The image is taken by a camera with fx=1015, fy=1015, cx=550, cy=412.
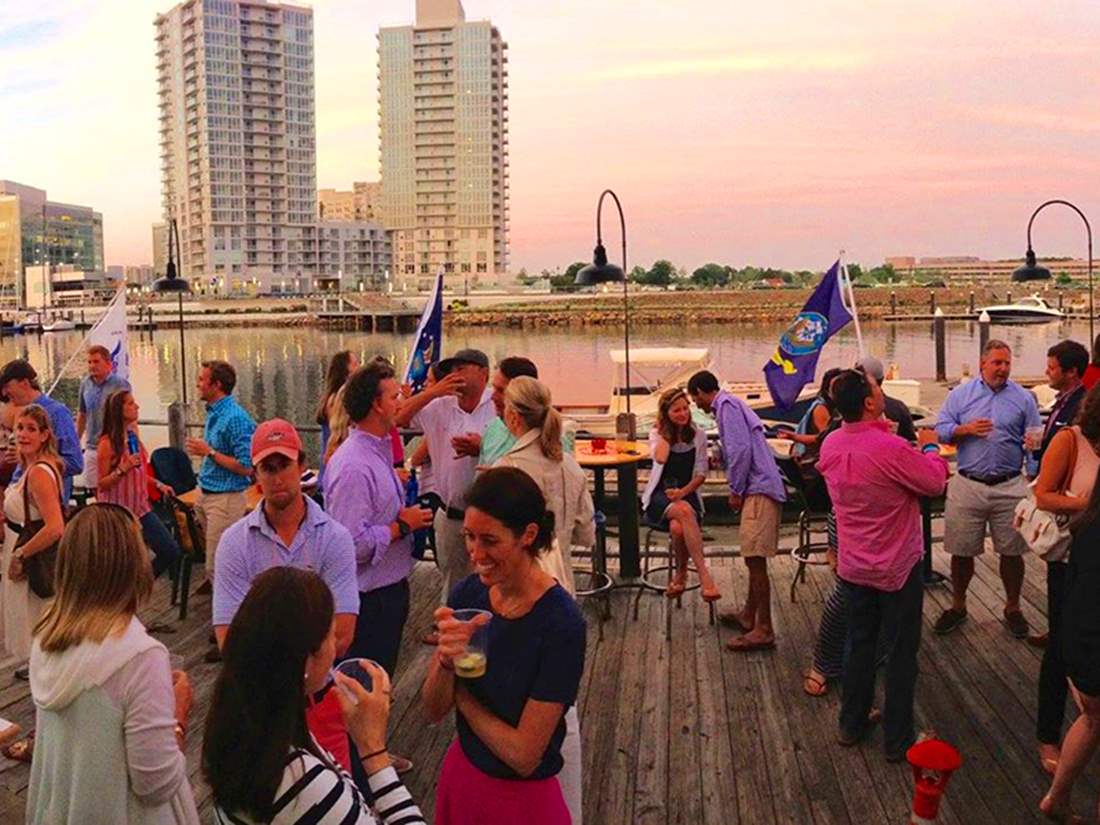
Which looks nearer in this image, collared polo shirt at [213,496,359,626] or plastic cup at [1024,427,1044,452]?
collared polo shirt at [213,496,359,626]

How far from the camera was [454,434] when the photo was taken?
4723mm

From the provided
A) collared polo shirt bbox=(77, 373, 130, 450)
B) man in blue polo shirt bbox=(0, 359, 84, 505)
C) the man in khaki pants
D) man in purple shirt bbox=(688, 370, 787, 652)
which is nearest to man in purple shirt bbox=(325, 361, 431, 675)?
the man in khaki pants

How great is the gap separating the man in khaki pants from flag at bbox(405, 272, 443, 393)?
225 cm

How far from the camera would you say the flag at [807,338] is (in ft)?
43.4

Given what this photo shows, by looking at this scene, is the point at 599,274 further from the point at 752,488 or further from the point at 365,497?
the point at 365,497

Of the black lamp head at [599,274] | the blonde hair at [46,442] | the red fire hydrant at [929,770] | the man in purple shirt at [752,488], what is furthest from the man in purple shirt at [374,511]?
the black lamp head at [599,274]

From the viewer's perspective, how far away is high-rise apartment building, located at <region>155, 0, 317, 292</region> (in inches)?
4911

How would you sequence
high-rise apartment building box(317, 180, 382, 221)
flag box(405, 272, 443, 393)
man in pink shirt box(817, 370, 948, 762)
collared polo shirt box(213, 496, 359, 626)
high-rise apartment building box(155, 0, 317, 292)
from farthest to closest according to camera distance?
high-rise apartment building box(317, 180, 382, 221) < high-rise apartment building box(155, 0, 317, 292) < flag box(405, 272, 443, 393) < man in pink shirt box(817, 370, 948, 762) < collared polo shirt box(213, 496, 359, 626)

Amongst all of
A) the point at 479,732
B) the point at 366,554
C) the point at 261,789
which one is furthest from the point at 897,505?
the point at 261,789

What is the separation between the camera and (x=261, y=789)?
1.74 m

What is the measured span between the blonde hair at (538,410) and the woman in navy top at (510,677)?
1.38 meters

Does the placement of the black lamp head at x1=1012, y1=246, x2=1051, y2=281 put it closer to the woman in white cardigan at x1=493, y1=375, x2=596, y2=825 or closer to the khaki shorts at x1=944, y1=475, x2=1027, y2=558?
the khaki shorts at x1=944, y1=475, x2=1027, y2=558

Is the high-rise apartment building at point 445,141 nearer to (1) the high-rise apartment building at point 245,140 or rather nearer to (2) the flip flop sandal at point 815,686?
(1) the high-rise apartment building at point 245,140

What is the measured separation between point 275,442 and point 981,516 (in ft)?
13.4
